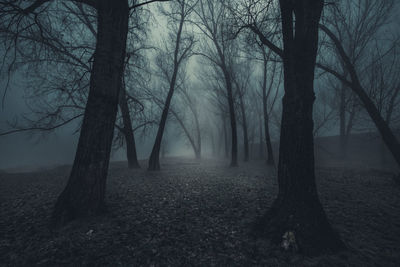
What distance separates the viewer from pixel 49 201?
14.3 ft

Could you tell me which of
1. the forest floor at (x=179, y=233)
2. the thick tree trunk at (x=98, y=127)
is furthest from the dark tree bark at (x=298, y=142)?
the thick tree trunk at (x=98, y=127)

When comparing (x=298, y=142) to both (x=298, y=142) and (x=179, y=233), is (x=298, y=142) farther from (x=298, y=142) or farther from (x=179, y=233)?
(x=179, y=233)

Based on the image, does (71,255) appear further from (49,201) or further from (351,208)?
(351,208)

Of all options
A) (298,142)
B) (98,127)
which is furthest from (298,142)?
(98,127)

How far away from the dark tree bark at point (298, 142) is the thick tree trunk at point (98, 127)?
3.33 metres

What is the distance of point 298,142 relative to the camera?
2.72 metres

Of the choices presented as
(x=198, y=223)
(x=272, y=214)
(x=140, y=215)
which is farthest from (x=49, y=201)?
(x=272, y=214)

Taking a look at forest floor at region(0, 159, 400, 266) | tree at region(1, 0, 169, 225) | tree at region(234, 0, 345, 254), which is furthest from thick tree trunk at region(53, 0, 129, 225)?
tree at region(234, 0, 345, 254)

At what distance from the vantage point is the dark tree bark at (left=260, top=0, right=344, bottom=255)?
8.66 ft

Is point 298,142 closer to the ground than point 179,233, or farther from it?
farther from it

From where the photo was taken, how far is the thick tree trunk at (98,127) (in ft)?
10.7

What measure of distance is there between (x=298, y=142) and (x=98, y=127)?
371 cm

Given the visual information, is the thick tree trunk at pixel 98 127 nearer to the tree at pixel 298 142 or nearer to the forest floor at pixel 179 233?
the forest floor at pixel 179 233

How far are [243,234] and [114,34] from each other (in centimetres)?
466
